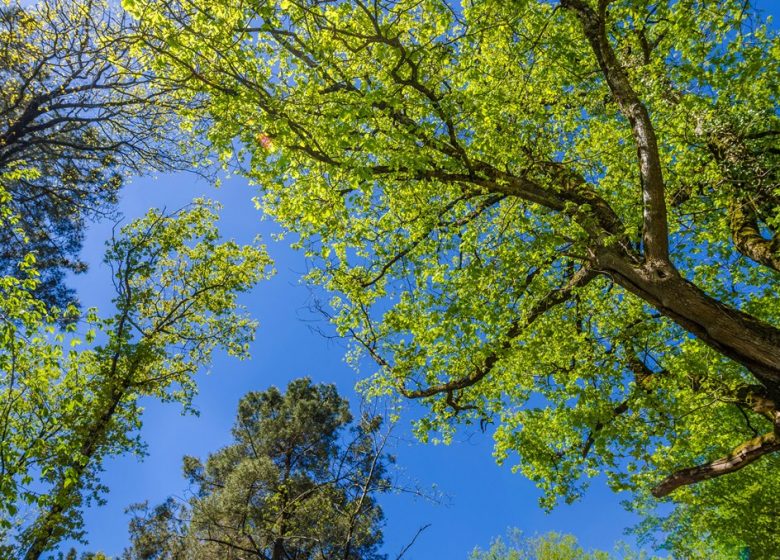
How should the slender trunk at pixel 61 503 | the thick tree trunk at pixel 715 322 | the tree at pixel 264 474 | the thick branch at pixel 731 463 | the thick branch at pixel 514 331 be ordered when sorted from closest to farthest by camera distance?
the thick tree trunk at pixel 715 322, the slender trunk at pixel 61 503, the thick branch at pixel 731 463, the thick branch at pixel 514 331, the tree at pixel 264 474

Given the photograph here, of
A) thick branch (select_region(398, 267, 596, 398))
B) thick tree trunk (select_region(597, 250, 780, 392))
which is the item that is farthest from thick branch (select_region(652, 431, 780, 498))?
thick branch (select_region(398, 267, 596, 398))

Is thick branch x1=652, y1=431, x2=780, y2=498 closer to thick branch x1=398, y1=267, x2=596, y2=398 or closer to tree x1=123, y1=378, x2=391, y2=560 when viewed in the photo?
thick branch x1=398, y1=267, x2=596, y2=398

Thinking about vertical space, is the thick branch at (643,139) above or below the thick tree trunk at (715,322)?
above

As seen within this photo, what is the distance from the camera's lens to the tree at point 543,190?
21.9ft

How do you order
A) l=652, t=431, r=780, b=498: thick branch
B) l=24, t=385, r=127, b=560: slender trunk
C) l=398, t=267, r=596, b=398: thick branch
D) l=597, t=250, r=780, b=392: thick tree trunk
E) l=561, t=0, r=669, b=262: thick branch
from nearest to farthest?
l=597, t=250, r=780, b=392: thick tree trunk
l=561, t=0, r=669, b=262: thick branch
l=24, t=385, r=127, b=560: slender trunk
l=652, t=431, r=780, b=498: thick branch
l=398, t=267, r=596, b=398: thick branch

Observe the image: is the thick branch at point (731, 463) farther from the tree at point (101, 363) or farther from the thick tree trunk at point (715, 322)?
the tree at point (101, 363)

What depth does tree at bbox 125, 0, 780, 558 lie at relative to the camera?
263 inches

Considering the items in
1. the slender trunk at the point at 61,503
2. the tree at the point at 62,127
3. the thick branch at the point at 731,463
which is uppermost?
the tree at the point at 62,127

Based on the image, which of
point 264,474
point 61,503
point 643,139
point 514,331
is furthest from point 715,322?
point 264,474

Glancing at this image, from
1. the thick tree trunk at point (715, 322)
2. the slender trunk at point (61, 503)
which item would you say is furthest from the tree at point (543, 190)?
the slender trunk at point (61, 503)

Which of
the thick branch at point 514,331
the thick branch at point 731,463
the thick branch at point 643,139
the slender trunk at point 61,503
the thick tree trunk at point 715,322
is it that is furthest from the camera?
the thick branch at point 514,331

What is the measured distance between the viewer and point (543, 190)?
756 centimetres

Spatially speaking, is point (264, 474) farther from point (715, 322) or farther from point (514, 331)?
point (715, 322)

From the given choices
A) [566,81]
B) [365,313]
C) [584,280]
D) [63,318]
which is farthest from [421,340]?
[63,318]
